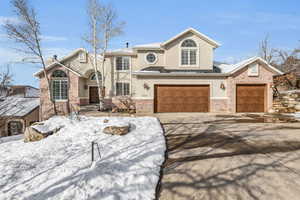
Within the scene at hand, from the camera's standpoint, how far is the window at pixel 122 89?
17.4m

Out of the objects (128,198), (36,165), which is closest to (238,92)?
(128,198)

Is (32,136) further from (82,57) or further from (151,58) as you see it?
(82,57)

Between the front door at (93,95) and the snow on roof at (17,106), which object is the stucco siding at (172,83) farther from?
the snow on roof at (17,106)

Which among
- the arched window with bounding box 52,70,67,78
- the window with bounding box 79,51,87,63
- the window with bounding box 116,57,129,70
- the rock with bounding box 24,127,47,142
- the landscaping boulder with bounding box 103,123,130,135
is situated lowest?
the rock with bounding box 24,127,47,142

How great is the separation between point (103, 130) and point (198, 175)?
4664 millimetres

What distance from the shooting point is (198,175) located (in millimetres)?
3344

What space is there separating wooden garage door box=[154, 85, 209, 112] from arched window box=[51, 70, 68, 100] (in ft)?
34.5

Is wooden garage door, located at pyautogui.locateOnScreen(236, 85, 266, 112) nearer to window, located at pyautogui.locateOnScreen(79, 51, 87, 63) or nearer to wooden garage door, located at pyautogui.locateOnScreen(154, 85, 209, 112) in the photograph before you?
wooden garage door, located at pyautogui.locateOnScreen(154, 85, 209, 112)

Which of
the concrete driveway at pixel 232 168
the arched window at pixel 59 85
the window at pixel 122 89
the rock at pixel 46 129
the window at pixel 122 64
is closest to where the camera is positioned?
the concrete driveway at pixel 232 168

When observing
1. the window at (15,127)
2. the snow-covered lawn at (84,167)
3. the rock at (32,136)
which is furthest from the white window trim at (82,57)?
the snow-covered lawn at (84,167)

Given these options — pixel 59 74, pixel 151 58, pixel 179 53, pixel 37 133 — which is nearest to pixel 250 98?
pixel 179 53

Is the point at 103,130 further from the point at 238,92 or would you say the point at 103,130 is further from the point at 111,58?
the point at 111,58

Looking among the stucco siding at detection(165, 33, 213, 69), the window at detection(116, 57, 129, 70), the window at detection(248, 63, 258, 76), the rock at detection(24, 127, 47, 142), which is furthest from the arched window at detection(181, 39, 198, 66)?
the rock at detection(24, 127, 47, 142)

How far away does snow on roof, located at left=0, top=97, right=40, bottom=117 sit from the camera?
18812 mm
